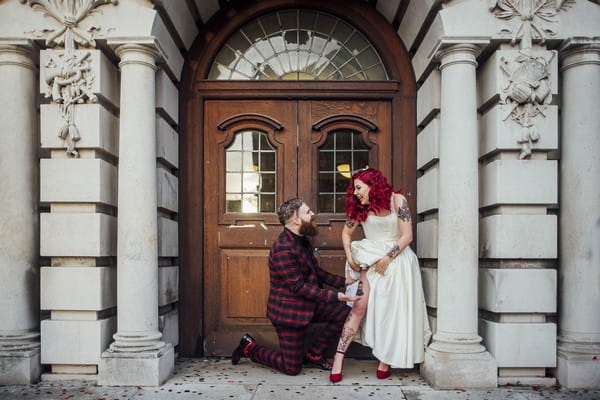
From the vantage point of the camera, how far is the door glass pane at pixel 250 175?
645 centimetres

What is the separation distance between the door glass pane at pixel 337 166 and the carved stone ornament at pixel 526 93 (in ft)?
6.11

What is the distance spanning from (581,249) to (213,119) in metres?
4.47

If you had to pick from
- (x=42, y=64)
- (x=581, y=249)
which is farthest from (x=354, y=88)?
(x=42, y=64)

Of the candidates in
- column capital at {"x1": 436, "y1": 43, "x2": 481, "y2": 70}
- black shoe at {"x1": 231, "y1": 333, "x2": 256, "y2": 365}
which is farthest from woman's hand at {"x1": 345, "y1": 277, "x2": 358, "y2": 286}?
column capital at {"x1": 436, "y1": 43, "x2": 481, "y2": 70}

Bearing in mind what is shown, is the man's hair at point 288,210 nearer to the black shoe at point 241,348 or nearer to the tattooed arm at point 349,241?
the tattooed arm at point 349,241

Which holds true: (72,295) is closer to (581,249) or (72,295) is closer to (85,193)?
(85,193)

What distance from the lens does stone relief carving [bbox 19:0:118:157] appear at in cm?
522

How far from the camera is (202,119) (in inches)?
252

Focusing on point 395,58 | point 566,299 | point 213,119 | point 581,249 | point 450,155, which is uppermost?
point 395,58

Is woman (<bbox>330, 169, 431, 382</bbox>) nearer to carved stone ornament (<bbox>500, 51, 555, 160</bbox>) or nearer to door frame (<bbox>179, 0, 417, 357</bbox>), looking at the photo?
door frame (<bbox>179, 0, 417, 357</bbox>)

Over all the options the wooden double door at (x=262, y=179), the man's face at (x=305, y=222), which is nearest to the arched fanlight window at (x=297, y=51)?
the wooden double door at (x=262, y=179)

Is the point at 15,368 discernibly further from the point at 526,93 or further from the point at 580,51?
the point at 580,51

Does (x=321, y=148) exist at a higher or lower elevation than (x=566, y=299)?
higher

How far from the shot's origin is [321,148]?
6434 millimetres
